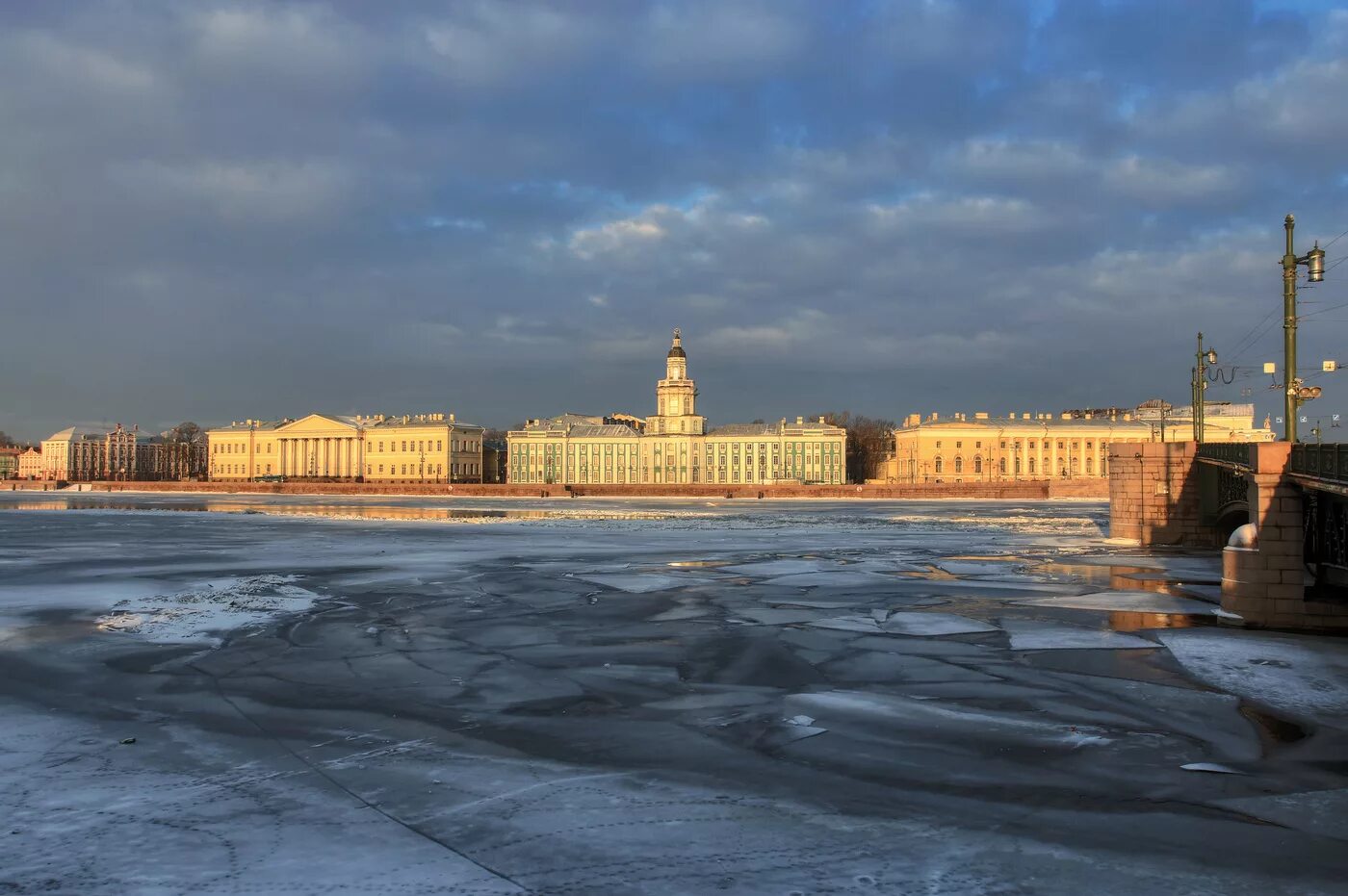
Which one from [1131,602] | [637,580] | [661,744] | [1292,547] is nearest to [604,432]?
[637,580]

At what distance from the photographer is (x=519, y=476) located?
155 metres

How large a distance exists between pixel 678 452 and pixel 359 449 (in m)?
53.1

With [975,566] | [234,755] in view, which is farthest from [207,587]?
[975,566]

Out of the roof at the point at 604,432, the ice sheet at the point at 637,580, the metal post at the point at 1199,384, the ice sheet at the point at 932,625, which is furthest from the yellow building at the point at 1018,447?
the ice sheet at the point at 932,625

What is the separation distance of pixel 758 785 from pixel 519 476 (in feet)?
488

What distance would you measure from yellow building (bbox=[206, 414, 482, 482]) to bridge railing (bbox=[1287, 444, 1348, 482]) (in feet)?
467

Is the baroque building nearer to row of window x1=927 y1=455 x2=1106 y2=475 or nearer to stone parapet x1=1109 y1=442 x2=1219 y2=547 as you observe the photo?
row of window x1=927 y1=455 x2=1106 y2=475

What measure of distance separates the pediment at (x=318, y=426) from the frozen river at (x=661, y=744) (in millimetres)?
145488

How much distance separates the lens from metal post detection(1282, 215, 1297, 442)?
19.9 m

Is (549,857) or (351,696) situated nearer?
(549,857)

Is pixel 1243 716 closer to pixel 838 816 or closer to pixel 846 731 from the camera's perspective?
pixel 846 731

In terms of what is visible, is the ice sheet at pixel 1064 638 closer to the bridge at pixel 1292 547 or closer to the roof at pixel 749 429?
the bridge at pixel 1292 547

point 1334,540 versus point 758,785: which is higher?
point 1334,540

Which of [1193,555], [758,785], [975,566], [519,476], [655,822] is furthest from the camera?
[519,476]
